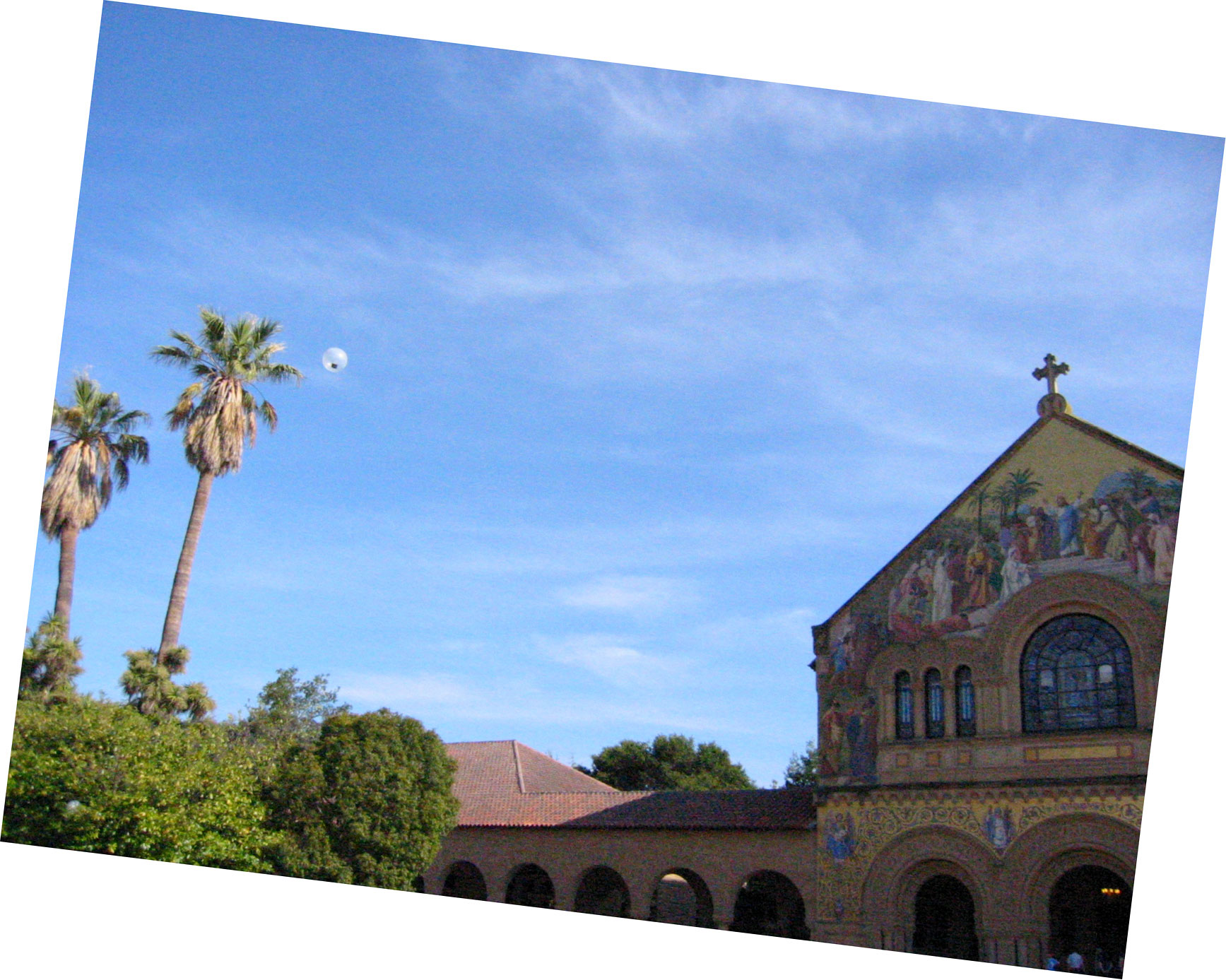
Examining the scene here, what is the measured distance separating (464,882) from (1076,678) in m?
18.1

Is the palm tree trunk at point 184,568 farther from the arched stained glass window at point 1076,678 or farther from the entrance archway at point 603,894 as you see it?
the arched stained glass window at point 1076,678

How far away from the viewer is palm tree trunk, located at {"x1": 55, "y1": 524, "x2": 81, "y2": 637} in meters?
28.5

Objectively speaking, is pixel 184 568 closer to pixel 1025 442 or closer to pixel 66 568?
pixel 66 568

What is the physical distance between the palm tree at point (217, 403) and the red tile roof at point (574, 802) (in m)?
10.3

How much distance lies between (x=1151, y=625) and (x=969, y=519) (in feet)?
14.1

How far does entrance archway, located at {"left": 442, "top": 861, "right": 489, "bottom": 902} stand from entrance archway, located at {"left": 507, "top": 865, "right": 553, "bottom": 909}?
0.94 m

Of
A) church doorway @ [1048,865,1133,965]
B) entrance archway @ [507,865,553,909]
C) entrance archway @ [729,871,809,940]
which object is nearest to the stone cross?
church doorway @ [1048,865,1133,965]

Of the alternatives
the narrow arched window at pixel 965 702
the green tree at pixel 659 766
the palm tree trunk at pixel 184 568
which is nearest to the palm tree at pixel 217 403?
the palm tree trunk at pixel 184 568

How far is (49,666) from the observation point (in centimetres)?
2547

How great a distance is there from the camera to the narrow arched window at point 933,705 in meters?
22.6

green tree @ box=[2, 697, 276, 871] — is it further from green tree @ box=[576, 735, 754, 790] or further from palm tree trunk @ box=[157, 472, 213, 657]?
green tree @ box=[576, 735, 754, 790]

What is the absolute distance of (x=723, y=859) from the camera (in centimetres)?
2547

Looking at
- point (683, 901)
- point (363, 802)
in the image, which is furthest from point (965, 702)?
point (683, 901)

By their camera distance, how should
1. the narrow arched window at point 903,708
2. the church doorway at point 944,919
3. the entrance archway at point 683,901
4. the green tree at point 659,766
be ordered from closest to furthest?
the church doorway at point 944,919 < the narrow arched window at point 903,708 < the entrance archway at point 683,901 < the green tree at point 659,766
